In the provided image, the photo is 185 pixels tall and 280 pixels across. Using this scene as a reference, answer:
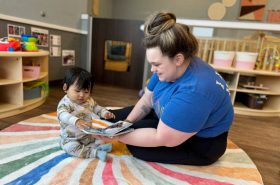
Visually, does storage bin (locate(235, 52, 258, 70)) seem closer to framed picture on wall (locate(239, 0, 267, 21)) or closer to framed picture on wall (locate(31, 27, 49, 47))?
framed picture on wall (locate(239, 0, 267, 21))

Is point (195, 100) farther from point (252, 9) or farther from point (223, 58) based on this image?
point (252, 9)

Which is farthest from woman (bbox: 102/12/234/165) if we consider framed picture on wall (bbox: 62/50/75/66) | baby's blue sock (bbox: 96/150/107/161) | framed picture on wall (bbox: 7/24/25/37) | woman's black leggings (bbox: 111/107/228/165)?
framed picture on wall (bbox: 62/50/75/66)

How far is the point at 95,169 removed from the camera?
99 centimetres

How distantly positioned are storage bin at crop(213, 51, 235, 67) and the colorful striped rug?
128 cm

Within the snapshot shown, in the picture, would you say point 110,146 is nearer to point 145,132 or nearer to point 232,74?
point 145,132

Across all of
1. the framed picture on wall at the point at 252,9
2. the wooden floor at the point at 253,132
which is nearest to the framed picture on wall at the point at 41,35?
the wooden floor at the point at 253,132

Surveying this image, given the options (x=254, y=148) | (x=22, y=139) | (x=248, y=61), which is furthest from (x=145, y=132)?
(x=248, y=61)

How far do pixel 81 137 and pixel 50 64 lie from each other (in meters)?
1.86

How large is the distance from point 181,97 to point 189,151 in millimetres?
357

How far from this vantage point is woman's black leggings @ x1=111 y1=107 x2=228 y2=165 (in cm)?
103

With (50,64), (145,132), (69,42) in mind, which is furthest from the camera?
(69,42)

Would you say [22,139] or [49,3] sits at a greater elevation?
[49,3]

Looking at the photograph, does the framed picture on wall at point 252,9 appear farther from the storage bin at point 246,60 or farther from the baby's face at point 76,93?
the baby's face at point 76,93

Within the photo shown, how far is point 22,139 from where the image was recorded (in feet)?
3.97
